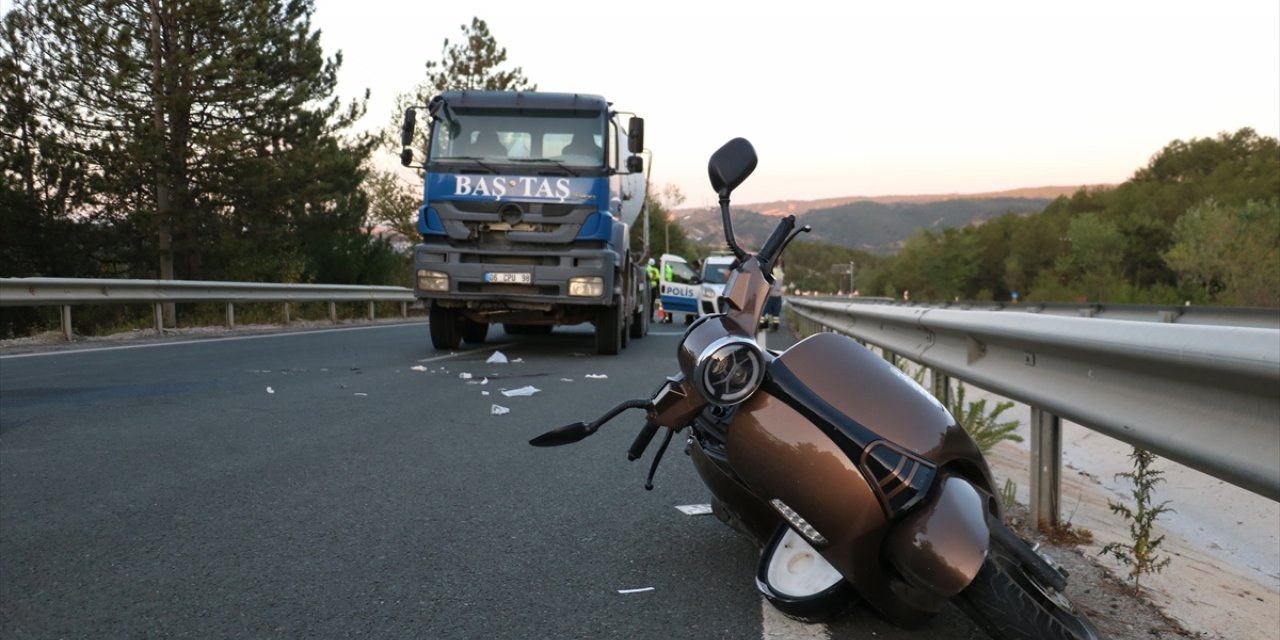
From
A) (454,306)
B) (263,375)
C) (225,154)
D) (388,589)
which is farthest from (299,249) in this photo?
(388,589)

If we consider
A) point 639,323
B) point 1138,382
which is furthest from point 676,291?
point 1138,382

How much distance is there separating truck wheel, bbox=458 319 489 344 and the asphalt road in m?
6.62

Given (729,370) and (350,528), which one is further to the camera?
(350,528)

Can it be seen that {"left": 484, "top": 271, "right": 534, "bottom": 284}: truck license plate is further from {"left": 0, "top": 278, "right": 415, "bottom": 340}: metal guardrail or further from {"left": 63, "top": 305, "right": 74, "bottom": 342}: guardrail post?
{"left": 63, "top": 305, "right": 74, "bottom": 342}: guardrail post

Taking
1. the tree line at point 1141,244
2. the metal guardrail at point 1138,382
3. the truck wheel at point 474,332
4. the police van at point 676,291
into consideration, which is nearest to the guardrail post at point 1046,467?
the metal guardrail at point 1138,382

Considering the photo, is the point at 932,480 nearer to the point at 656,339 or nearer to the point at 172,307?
the point at 656,339

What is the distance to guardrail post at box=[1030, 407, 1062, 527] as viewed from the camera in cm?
349

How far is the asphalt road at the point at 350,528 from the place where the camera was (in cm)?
267

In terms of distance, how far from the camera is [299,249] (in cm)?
2720

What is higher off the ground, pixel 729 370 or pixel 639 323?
pixel 729 370

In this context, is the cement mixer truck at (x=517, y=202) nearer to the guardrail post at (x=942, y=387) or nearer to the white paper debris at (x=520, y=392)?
the white paper debris at (x=520, y=392)

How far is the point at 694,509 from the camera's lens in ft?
13.2

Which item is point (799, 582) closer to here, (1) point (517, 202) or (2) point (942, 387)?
(2) point (942, 387)

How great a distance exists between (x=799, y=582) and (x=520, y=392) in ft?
18.6
